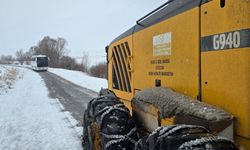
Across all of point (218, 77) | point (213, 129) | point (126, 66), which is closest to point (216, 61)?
point (218, 77)

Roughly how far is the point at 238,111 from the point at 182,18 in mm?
1319

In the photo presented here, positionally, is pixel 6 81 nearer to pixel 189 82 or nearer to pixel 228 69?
pixel 189 82

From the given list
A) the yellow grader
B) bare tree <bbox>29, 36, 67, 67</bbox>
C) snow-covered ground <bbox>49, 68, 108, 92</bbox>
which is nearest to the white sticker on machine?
the yellow grader

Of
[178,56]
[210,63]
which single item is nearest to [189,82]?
[178,56]

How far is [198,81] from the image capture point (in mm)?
3455

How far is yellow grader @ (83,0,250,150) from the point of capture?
273 centimetres

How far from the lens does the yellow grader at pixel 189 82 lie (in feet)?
8.95

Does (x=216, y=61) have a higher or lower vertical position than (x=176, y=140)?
higher

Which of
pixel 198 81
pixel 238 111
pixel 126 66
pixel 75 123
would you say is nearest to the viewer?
pixel 238 111

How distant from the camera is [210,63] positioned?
3203 mm

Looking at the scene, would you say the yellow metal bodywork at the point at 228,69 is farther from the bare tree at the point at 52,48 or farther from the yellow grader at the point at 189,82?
the bare tree at the point at 52,48

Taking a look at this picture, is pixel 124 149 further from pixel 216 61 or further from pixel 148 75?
pixel 216 61

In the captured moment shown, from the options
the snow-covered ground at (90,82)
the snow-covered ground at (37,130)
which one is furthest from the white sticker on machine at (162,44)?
the snow-covered ground at (90,82)

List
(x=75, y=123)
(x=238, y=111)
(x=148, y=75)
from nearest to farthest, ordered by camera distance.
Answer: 1. (x=238, y=111)
2. (x=148, y=75)
3. (x=75, y=123)
